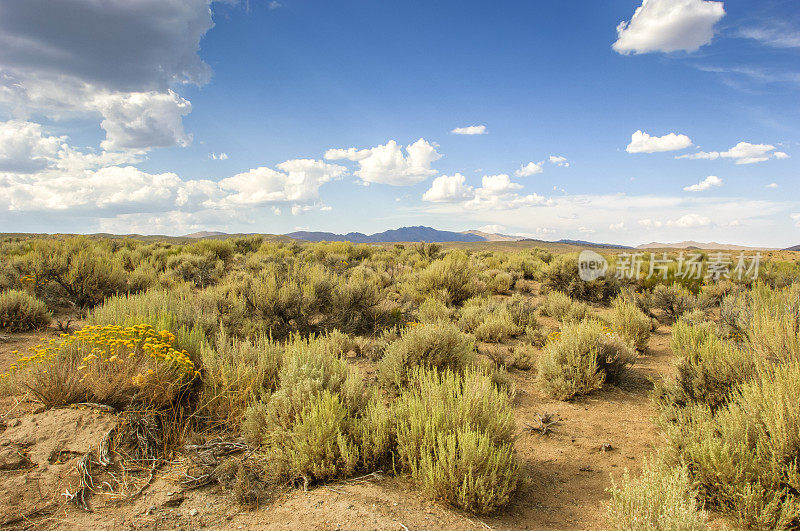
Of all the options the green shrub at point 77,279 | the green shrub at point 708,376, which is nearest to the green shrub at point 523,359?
the green shrub at point 708,376

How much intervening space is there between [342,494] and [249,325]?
4723 millimetres

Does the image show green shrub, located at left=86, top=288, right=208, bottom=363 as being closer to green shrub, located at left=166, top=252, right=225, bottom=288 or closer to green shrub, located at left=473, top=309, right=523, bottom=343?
green shrub, located at left=473, top=309, right=523, bottom=343

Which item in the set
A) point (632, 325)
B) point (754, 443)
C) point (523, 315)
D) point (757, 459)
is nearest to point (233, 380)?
point (757, 459)

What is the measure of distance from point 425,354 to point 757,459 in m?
3.58

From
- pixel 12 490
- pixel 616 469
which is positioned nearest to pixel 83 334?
pixel 12 490

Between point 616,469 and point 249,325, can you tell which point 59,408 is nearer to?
point 249,325

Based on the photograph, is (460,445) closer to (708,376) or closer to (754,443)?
(754,443)

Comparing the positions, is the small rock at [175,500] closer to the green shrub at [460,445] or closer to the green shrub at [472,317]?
the green shrub at [460,445]

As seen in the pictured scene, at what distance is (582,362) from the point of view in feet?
18.9

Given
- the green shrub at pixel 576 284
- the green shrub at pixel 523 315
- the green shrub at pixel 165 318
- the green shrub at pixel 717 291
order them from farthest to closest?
the green shrub at pixel 576 284
the green shrub at pixel 717 291
the green shrub at pixel 523 315
the green shrub at pixel 165 318

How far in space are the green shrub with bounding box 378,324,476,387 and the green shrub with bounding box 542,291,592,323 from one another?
4.55 m

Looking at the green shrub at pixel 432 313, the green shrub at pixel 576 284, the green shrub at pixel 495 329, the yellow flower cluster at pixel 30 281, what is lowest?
the green shrub at pixel 495 329

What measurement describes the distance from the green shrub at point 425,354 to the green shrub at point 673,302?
7.97 m

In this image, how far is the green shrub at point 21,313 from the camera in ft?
23.3
